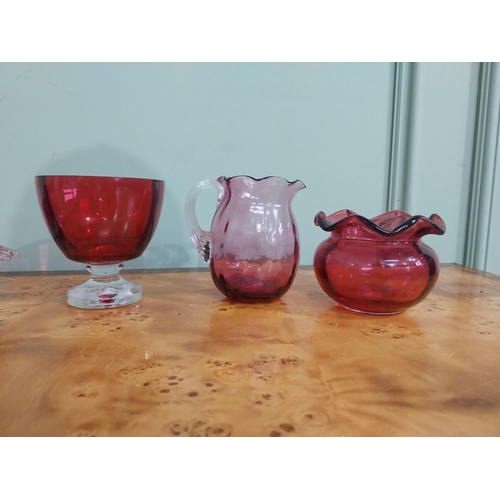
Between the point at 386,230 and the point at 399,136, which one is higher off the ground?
the point at 399,136

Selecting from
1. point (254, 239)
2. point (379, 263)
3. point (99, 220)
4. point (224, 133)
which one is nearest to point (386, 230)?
point (379, 263)

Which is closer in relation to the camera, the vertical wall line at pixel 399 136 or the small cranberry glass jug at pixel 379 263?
the small cranberry glass jug at pixel 379 263

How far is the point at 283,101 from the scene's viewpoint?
0.78m

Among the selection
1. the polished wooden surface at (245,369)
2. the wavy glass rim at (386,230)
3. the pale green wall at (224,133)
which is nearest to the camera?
the polished wooden surface at (245,369)

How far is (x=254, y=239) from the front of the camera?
0.46 meters

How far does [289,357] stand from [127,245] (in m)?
0.24

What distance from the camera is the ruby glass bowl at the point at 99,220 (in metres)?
0.43

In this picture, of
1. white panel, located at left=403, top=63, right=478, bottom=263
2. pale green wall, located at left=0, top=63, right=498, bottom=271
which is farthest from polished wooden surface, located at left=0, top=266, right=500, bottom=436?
white panel, located at left=403, top=63, right=478, bottom=263

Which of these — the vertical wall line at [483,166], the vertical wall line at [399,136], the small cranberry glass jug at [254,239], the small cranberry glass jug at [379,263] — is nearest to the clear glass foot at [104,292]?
the small cranberry glass jug at [254,239]

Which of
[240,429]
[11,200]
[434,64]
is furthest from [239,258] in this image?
[434,64]

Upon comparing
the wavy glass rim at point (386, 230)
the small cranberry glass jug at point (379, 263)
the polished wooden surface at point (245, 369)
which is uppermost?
the wavy glass rim at point (386, 230)

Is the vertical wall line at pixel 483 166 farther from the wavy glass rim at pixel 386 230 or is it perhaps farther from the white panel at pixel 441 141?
the wavy glass rim at pixel 386 230

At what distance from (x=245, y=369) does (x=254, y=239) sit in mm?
186

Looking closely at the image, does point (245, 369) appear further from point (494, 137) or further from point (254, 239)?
point (494, 137)
